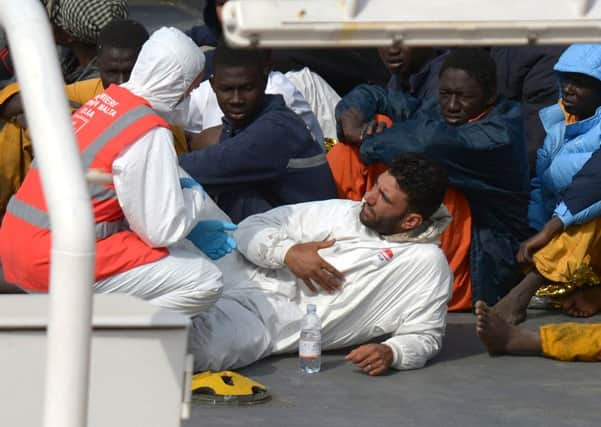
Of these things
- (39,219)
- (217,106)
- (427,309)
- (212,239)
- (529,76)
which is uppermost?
(529,76)

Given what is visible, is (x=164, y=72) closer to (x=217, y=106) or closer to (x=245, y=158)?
(x=245, y=158)

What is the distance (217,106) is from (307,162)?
811 mm

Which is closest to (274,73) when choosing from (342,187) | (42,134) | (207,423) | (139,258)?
(342,187)

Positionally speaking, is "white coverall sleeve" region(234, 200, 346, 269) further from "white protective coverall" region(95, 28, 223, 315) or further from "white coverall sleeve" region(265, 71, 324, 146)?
"white coverall sleeve" region(265, 71, 324, 146)

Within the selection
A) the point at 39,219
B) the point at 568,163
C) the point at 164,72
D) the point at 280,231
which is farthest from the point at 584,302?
the point at 39,219

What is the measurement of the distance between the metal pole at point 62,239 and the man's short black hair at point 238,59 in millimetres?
3677

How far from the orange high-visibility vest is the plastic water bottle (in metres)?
0.66

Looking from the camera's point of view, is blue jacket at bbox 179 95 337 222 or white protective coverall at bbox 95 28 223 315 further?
blue jacket at bbox 179 95 337 222

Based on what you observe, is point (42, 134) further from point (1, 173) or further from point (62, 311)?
point (1, 173)

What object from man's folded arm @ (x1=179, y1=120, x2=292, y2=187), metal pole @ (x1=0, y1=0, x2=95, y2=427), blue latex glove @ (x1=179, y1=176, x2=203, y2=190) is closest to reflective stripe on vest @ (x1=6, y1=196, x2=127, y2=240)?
blue latex glove @ (x1=179, y1=176, x2=203, y2=190)

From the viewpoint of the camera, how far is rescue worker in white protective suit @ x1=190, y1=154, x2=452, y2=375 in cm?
527

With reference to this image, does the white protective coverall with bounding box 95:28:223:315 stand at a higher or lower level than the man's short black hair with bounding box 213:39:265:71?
lower

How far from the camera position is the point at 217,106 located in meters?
6.58

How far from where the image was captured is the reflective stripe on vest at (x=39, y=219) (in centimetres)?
479
